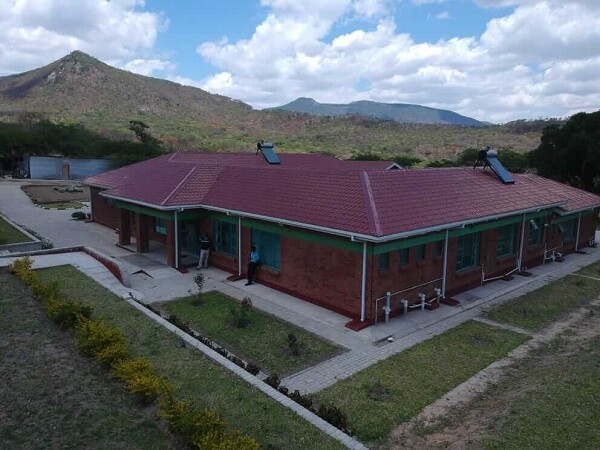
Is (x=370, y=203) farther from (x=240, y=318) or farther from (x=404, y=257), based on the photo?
(x=240, y=318)

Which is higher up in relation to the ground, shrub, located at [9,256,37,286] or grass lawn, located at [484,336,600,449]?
shrub, located at [9,256,37,286]

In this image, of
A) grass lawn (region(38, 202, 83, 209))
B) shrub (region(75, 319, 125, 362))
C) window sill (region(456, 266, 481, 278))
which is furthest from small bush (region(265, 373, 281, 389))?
grass lawn (region(38, 202, 83, 209))

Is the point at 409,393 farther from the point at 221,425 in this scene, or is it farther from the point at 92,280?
the point at 92,280

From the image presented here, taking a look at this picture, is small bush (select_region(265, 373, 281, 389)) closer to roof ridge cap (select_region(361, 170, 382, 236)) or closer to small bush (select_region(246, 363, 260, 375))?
small bush (select_region(246, 363, 260, 375))

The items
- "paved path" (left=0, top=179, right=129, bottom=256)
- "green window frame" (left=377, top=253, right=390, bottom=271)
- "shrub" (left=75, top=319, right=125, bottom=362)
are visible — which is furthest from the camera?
"paved path" (left=0, top=179, right=129, bottom=256)

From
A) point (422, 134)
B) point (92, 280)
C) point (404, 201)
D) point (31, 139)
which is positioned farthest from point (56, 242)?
point (422, 134)

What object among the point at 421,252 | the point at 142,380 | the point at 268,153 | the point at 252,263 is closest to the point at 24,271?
the point at 252,263

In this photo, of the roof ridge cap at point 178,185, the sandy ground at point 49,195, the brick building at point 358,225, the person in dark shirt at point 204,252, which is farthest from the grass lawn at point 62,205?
the person in dark shirt at point 204,252
